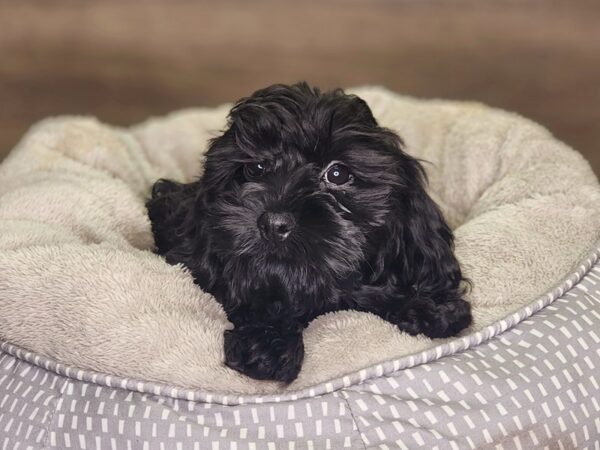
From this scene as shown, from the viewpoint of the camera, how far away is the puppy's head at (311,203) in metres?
1.94

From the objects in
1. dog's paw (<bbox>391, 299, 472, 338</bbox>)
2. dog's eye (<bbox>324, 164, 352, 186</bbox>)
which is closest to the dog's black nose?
dog's eye (<bbox>324, 164, 352, 186</bbox>)

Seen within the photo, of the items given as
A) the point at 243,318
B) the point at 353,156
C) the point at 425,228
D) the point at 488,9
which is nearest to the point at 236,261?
the point at 243,318

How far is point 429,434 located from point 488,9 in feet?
13.0

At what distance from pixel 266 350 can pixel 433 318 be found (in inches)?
17.0

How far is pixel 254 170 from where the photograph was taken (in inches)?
83.6

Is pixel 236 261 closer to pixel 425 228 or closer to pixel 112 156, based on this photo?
pixel 425 228

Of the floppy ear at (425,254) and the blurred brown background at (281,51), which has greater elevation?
the floppy ear at (425,254)

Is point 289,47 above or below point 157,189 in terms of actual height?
below

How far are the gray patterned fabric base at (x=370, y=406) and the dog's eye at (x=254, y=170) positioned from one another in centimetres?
54

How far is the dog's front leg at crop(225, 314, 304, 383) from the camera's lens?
6.40 ft

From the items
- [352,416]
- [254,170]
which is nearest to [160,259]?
[254,170]

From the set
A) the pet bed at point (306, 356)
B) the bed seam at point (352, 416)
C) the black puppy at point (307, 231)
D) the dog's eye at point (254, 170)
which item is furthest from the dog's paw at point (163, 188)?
the bed seam at point (352, 416)

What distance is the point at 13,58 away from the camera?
5383mm

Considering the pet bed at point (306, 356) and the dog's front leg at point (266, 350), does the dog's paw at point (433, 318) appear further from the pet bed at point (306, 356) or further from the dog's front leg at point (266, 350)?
the dog's front leg at point (266, 350)
